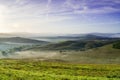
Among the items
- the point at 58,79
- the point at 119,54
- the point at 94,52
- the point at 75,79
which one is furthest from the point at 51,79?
the point at 94,52

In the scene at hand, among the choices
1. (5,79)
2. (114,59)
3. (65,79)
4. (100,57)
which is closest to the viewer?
(5,79)

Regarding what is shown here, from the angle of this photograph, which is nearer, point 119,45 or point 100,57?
point 100,57

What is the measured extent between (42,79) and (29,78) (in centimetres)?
174

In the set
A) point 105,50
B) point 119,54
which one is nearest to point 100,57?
point 119,54

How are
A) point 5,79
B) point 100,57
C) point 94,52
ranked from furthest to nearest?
point 94,52
point 100,57
point 5,79

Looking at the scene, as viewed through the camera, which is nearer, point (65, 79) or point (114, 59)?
point (65, 79)

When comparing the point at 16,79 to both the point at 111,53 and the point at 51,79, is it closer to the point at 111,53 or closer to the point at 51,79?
the point at 51,79

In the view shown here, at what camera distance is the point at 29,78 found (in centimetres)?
3712

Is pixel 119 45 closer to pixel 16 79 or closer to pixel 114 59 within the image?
pixel 114 59

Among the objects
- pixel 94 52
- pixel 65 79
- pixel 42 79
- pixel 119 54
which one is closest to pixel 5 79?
pixel 42 79

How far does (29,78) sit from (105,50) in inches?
4982

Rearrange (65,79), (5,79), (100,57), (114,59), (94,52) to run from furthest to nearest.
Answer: (94,52), (100,57), (114,59), (65,79), (5,79)

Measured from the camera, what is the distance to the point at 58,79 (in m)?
37.9

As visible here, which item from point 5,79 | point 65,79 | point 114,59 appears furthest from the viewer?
point 114,59
